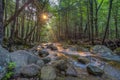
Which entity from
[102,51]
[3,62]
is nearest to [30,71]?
[3,62]

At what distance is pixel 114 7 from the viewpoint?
21969mm

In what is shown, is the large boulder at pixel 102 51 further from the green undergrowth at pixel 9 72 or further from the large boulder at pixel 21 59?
the green undergrowth at pixel 9 72

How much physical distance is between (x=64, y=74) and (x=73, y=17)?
2498 cm

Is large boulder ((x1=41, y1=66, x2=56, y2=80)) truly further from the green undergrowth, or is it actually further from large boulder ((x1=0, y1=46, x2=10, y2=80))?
large boulder ((x1=0, y1=46, x2=10, y2=80))

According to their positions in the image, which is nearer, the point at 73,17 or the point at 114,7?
the point at 114,7

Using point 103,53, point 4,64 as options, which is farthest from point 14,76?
point 103,53

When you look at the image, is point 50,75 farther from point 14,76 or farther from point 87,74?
point 87,74

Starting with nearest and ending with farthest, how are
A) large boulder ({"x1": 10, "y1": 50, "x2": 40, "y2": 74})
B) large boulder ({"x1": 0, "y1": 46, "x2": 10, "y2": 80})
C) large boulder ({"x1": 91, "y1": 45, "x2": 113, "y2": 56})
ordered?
large boulder ({"x1": 0, "y1": 46, "x2": 10, "y2": 80}) < large boulder ({"x1": 10, "y1": 50, "x2": 40, "y2": 74}) < large boulder ({"x1": 91, "y1": 45, "x2": 113, "y2": 56})

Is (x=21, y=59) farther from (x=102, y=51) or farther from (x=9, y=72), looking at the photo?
(x=102, y=51)

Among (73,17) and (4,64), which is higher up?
(73,17)

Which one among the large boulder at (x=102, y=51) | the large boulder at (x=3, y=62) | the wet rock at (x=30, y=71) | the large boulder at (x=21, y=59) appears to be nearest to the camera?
the large boulder at (x=3, y=62)

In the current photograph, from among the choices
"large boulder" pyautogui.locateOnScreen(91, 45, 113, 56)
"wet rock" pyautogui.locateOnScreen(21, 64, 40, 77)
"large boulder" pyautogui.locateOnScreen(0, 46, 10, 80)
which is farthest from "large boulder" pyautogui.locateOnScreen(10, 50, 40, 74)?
"large boulder" pyautogui.locateOnScreen(91, 45, 113, 56)

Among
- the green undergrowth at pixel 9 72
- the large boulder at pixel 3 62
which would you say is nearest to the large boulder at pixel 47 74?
the green undergrowth at pixel 9 72

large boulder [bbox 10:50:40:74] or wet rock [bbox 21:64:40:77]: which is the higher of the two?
large boulder [bbox 10:50:40:74]
